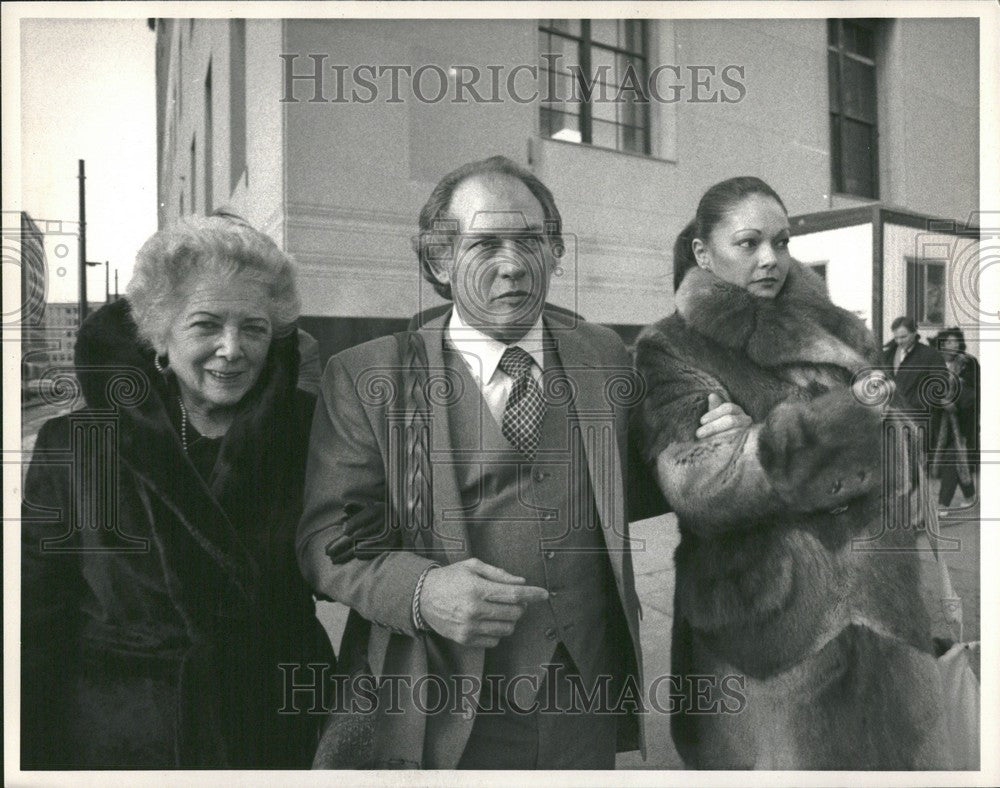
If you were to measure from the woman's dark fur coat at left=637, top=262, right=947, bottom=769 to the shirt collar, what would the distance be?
341 mm

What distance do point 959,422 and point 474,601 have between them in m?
1.72

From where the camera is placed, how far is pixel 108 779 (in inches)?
118

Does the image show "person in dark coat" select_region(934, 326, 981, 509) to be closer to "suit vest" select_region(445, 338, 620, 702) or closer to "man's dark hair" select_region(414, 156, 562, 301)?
"suit vest" select_region(445, 338, 620, 702)

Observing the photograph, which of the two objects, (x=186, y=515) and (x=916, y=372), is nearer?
(x=186, y=515)

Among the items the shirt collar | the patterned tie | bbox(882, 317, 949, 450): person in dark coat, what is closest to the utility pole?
the shirt collar

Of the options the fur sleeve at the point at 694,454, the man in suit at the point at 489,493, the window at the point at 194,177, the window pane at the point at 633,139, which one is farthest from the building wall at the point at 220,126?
the fur sleeve at the point at 694,454

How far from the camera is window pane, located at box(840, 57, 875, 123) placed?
3068 millimetres

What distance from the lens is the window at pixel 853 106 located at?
304 cm

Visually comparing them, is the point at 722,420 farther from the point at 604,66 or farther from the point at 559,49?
the point at 559,49

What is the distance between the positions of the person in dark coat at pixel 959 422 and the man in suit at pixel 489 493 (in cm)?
77

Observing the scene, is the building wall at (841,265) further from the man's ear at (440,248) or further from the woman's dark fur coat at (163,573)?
the woman's dark fur coat at (163,573)

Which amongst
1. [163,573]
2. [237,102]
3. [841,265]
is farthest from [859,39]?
[163,573]

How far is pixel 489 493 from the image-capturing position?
2.83 m

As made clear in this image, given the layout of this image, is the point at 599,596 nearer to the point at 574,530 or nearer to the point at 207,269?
the point at 574,530
